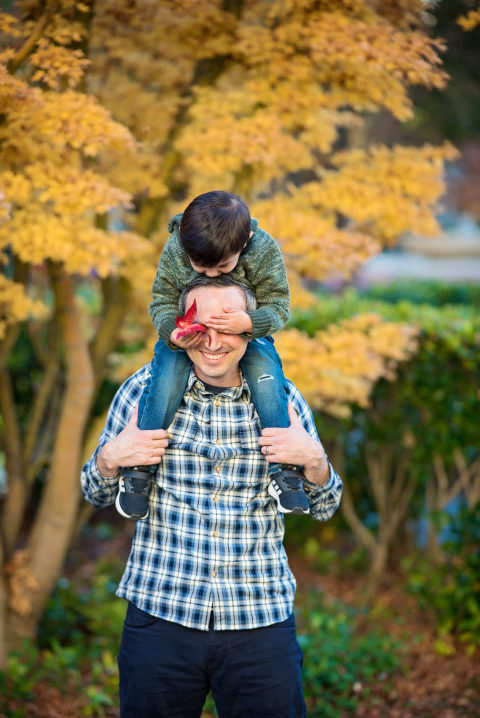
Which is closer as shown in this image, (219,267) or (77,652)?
(219,267)

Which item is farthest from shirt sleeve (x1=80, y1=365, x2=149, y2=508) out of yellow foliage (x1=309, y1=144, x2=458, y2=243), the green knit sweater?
yellow foliage (x1=309, y1=144, x2=458, y2=243)

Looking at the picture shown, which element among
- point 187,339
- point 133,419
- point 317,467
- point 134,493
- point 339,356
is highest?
point 339,356

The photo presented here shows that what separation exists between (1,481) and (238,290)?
576 centimetres

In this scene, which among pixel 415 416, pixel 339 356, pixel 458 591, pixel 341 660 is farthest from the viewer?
pixel 415 416

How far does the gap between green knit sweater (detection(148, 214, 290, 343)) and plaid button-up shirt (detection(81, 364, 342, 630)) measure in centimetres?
24

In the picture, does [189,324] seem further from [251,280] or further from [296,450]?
[296,450]

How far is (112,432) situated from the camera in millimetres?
2201

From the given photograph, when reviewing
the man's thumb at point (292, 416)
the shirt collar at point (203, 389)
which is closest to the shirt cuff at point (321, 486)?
the man's thumb at point (292, 416)

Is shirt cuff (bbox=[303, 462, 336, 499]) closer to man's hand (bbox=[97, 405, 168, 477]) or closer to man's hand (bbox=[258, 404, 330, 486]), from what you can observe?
man's hand (bbox=[258, 404, 330, 486])

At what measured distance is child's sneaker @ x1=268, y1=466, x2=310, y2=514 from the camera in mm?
2027

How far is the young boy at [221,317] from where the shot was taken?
6.49ft

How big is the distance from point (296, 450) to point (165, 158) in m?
2.58

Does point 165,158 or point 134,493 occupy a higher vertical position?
point 165,158

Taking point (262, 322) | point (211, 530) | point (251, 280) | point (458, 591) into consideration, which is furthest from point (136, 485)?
point (458, 591)
